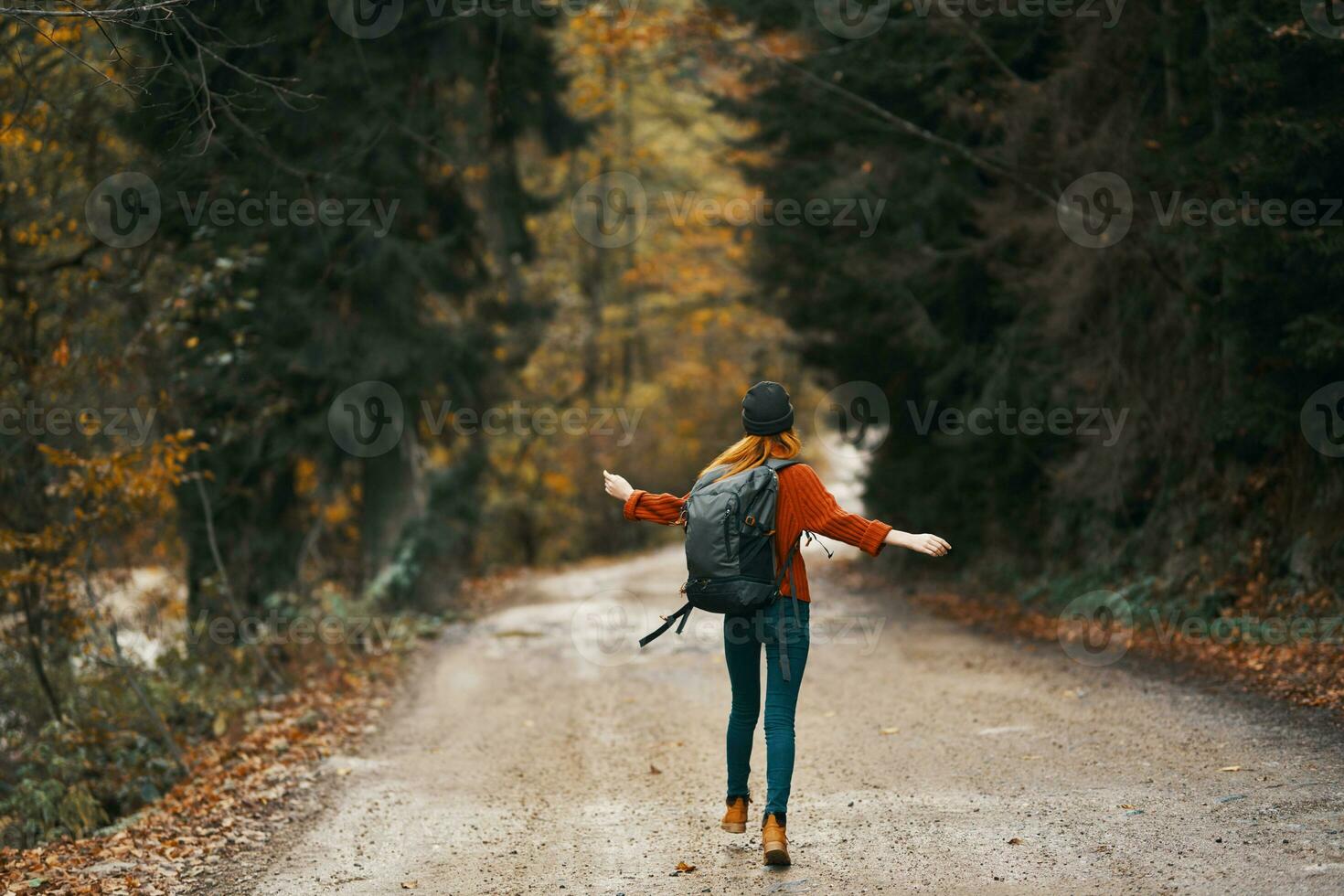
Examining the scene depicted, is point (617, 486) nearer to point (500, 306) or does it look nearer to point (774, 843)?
point (774, 843)

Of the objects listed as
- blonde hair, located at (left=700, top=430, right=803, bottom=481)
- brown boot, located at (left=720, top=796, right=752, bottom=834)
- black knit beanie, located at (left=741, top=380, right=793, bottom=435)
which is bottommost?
brown boot, located at (left=720, top=796, right=752, bottom=834)

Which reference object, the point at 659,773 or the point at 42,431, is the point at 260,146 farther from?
the point at 659,773

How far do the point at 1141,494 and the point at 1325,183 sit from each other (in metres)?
4.80

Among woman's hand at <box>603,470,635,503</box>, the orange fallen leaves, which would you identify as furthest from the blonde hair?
the orange fallen leaves

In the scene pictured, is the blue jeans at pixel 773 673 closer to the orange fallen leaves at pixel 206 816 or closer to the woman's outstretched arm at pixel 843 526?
the woman's outstretched arm at pixel 843 526

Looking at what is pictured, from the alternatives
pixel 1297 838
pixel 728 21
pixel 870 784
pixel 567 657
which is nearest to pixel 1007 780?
pixel 870 784

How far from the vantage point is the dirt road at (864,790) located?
5.30 m

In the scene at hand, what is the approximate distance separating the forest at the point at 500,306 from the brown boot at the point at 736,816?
4.55m

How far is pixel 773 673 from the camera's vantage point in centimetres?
553

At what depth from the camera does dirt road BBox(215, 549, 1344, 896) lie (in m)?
5.30

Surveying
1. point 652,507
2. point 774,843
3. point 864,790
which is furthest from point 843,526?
point 864,790

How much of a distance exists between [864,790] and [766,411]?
257 centimetres

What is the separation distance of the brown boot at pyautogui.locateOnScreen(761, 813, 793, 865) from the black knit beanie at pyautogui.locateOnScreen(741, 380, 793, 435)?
173cm

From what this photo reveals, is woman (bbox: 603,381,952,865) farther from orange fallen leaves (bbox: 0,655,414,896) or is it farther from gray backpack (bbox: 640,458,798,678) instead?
orange fallen leaves (bbox: 0,655,414,896)
